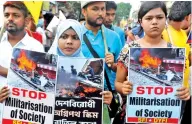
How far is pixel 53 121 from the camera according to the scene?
252 centimetres

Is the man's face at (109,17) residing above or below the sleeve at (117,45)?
above

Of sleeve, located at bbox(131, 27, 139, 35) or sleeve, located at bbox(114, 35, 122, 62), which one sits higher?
sleeve, located at bbox(131, 27, 139, 35)

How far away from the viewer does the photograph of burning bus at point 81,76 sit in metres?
2.45

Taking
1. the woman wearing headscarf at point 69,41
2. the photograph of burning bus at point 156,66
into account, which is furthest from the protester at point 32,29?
→ the photograph of burning bus at point 156,66

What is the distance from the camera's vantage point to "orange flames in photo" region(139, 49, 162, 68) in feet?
7.99

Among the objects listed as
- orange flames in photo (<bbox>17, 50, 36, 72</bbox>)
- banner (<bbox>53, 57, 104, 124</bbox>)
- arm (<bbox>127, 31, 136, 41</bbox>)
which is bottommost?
banner (<bbox>53, 57, 104, 124</bbox>)

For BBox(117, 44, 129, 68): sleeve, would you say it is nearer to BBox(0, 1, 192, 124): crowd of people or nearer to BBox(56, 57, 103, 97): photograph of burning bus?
BBox(0, 1, 192, 124): crowd of people

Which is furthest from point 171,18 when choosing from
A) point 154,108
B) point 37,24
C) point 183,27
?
point 37,24

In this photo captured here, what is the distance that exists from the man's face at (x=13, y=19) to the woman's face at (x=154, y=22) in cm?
96

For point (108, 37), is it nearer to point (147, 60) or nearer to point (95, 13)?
point (95, 13)

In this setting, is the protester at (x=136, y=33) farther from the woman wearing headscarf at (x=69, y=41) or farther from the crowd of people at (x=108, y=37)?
the woman wearing headscarf at (x=69, y=41)

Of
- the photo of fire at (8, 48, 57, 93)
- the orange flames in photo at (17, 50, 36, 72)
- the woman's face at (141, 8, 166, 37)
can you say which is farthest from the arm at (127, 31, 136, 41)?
the orange flames in photo at (17, 50, 36, 72)

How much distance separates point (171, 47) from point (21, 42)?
1164mm

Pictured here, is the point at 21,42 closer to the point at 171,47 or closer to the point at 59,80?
the point at 59,80
